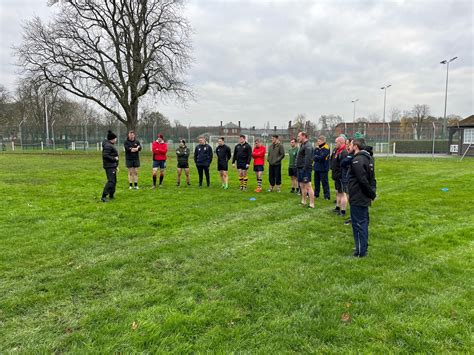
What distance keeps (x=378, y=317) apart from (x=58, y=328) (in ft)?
10.2

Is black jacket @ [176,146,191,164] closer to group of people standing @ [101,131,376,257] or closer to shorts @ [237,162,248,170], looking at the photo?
group of people standing @ [101,131,376,257]

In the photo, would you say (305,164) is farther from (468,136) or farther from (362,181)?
(468,136)

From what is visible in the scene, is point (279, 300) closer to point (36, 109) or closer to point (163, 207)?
point (163, 207)

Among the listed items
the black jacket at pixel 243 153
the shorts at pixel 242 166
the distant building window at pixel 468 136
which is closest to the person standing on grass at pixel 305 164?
the black jacket at pixel 243 153

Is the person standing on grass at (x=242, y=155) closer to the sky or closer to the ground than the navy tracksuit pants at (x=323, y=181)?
closer to the sky

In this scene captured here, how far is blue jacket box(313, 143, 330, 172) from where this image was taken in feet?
29.1

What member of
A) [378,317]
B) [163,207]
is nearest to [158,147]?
[163,207]

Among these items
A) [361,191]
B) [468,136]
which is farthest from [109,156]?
[468,136]

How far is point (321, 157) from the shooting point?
8.90 meters

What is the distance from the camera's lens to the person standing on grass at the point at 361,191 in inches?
193

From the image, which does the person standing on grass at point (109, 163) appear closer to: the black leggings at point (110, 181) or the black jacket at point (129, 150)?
the black leggings at point (110, 181)

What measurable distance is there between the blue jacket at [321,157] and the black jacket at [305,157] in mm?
638

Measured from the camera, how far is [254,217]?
7.57 m

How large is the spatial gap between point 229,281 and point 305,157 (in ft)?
15.1
